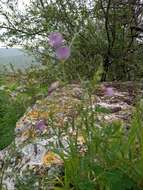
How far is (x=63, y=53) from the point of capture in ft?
6.70

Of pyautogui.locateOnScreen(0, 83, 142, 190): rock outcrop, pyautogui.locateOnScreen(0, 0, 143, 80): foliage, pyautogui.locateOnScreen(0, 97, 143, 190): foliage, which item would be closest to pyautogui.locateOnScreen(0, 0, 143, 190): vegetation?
pyautogui.locateOnScreen(0, 0, 143, 80): foliage

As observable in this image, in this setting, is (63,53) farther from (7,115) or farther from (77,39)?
(77,39)

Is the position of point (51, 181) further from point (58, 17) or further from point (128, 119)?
point (58, 17)

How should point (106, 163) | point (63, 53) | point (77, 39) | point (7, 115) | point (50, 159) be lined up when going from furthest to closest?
point (77, 39), point (7, 115), point (50, 159), point (106, 163), point (63, 53)

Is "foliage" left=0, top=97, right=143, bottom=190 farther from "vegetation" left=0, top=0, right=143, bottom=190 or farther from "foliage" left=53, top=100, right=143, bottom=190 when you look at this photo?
"vegetation" left=0, top=0, right=143, bottom=190

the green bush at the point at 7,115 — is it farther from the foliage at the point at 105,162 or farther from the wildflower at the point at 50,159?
the foliage at the point at 105,162

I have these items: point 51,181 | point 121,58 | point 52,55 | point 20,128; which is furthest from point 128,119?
point 52,55

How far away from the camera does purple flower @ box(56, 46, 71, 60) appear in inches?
79.9

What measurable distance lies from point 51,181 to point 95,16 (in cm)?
518

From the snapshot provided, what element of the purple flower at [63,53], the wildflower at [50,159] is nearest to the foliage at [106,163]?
the purple flower at [63,53]

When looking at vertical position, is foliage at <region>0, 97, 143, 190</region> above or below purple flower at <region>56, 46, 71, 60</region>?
below

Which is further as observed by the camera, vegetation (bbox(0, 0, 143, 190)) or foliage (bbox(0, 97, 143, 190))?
vegetation (bbox(0, 0, 143, 190))

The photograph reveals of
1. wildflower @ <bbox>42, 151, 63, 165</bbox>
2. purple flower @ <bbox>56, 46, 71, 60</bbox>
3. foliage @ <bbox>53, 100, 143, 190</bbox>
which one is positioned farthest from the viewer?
wildflower @ <bbox>42, 151, 63, 165</bbox>

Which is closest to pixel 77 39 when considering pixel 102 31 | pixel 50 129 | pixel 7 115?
pixel 102 31
